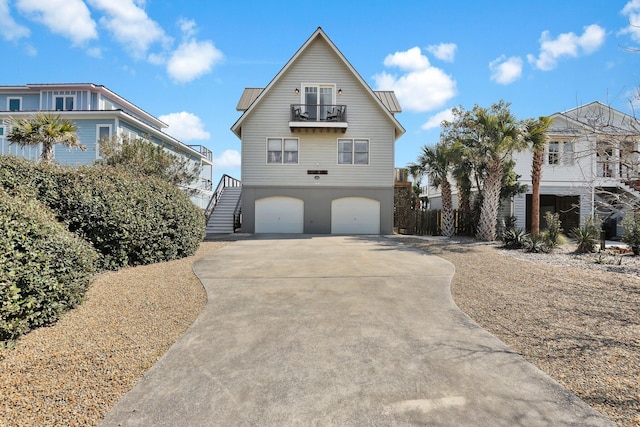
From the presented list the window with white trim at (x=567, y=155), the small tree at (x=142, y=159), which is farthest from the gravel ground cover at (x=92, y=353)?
the small tree at (x=142, y=159)

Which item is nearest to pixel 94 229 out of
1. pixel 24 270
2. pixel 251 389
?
pixel 24 270

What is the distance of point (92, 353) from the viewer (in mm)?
3857

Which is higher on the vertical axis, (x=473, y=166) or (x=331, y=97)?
(x=331, y=97)

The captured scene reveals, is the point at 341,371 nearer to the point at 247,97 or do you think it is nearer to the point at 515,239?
the point at 515,239

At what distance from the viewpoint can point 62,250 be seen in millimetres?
4914

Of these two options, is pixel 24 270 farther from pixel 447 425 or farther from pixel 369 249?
pixel 369 249

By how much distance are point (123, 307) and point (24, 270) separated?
159 cm

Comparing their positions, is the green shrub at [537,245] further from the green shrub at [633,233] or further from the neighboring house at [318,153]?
the neighboring house at [318,153]

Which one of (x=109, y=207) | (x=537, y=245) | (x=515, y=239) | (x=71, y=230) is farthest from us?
(x=515, y=239)

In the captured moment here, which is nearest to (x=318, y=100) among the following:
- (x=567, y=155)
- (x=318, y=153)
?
(x=318, y=153)

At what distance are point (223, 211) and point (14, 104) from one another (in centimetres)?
2056

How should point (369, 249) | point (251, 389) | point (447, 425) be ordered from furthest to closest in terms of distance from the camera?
point (369, 249) < point (251, 389) < point (447, 425)

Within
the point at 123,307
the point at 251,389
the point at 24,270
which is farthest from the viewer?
the point at 123,307

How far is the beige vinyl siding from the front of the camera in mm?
18375
